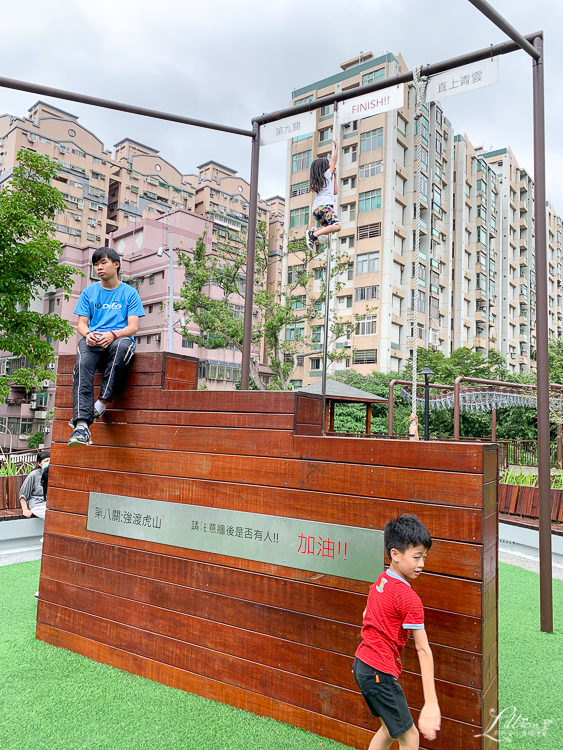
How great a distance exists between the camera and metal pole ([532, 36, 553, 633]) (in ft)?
15.3

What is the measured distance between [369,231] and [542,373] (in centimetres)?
3144

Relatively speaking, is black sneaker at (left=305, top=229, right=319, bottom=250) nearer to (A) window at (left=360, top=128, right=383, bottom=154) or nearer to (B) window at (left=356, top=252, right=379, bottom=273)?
(B) window at (left=356, top=252, right=379, bottom=273)

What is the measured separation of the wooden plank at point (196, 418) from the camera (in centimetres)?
338

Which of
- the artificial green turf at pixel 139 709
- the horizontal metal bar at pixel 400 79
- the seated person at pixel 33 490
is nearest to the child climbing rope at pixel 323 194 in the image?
the horizontal metal bar at pixel 400 79

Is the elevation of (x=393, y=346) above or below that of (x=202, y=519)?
above

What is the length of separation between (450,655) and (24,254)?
10497mm

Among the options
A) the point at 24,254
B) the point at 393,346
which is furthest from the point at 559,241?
the point at 24,254

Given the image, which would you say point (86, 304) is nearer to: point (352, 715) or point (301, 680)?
point (301, 680)

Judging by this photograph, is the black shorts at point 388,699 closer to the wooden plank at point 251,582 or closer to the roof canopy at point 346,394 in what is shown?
the wooden plank at point 251,582

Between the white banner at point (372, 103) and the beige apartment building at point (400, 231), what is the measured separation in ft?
72.2

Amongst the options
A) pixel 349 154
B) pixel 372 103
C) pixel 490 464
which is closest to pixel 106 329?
pixel 490 464

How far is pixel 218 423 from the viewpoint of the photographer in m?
3.62

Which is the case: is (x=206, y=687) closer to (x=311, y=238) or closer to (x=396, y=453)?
(x=396, y=453)

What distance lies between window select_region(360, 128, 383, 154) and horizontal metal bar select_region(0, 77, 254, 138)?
106ft
